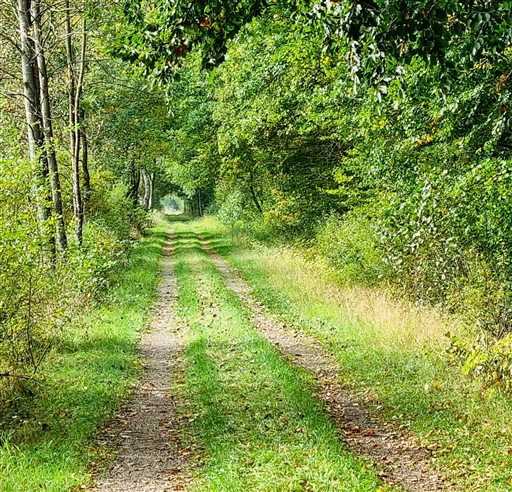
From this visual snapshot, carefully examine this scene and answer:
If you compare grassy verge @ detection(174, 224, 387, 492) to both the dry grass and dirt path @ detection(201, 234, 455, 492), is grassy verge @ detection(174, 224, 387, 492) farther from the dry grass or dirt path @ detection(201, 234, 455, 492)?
the dry grass

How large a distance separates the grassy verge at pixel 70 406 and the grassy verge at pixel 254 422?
107 centimetres

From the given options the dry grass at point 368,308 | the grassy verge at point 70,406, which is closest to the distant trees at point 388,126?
the dry grass at point 368,308

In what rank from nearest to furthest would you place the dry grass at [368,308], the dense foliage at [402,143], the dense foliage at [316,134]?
1. the dense foliage at [402,143]
2. the dense foliage at [316,134]
3. the dry grass at [368,308]

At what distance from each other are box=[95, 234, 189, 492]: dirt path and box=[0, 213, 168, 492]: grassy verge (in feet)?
0.78

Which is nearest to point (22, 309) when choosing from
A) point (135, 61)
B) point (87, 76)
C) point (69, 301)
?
point (69, 301)

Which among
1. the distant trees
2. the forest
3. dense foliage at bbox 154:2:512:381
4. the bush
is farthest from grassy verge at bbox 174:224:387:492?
the bush

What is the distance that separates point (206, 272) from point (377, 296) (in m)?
8.63

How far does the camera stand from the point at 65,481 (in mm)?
5801

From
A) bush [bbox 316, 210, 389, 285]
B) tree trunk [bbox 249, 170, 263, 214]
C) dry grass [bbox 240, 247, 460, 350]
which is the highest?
tree trunk [bbox 249, 170, 263, 214]

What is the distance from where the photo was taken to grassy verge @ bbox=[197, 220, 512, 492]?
631cm

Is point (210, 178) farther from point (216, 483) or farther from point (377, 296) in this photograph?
point (216, 483)

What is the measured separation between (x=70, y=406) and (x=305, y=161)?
51.8ft

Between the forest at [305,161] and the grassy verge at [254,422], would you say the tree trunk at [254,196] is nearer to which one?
the forest at [305,161]

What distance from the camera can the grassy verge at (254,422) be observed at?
580cm
